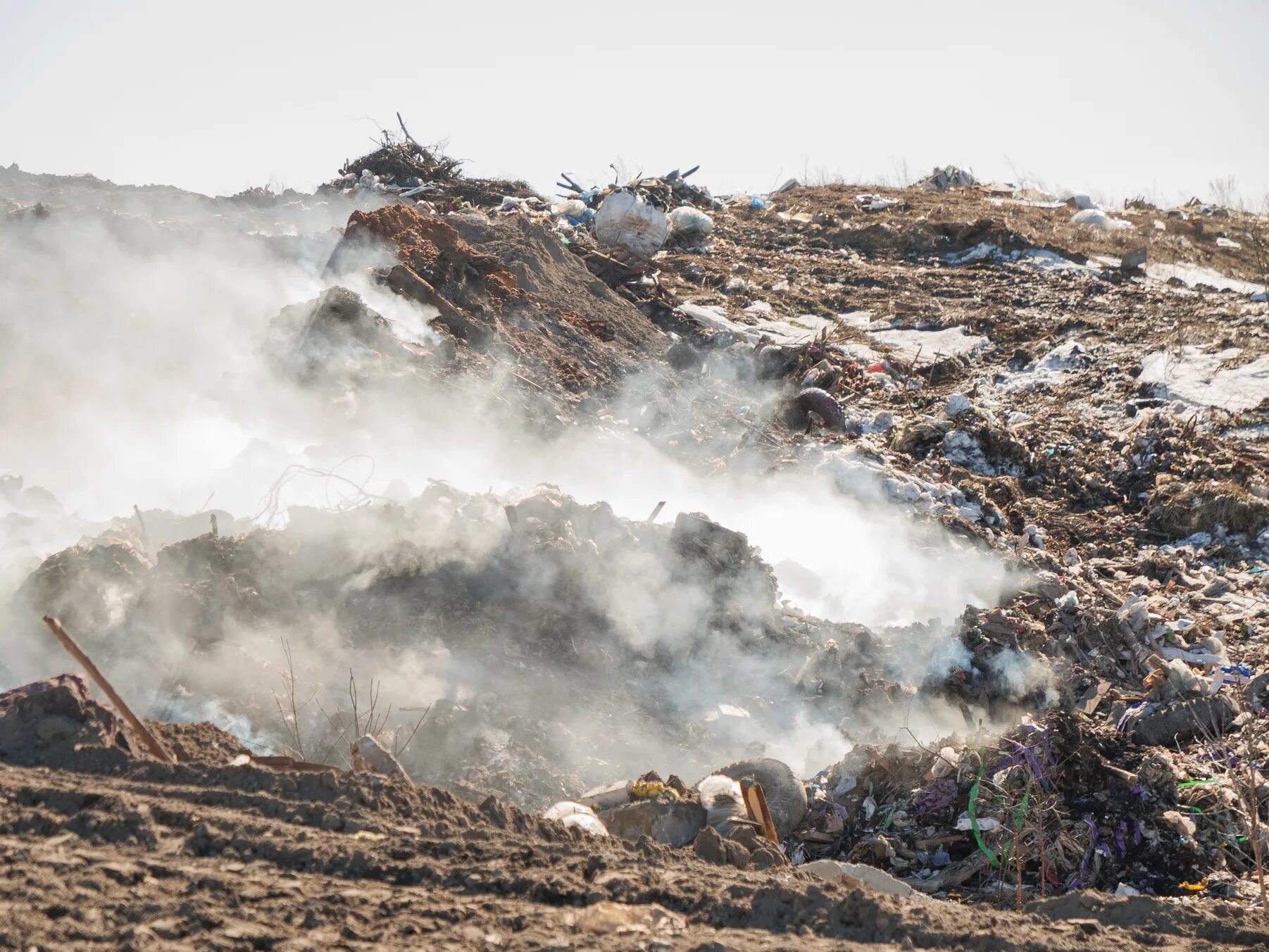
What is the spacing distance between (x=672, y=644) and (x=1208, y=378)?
761 centimetres

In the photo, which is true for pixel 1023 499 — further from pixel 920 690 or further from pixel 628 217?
pixel 628 217

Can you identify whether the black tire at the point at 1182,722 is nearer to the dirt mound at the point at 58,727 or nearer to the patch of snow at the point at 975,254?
the dirt mound at the point at 58,727

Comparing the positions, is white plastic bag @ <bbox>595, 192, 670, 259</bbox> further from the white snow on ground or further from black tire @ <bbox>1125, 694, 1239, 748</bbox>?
black tire @ <bbox>1125, 694, 1239, 748</bbox>

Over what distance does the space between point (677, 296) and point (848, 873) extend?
10492 millimetres

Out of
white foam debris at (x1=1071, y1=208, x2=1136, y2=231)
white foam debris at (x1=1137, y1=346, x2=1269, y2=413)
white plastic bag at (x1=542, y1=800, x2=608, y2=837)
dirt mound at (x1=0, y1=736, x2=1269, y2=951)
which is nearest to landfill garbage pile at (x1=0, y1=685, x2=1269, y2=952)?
dirt mound at (x1=0, y1=736, x2=1269, y2=951)

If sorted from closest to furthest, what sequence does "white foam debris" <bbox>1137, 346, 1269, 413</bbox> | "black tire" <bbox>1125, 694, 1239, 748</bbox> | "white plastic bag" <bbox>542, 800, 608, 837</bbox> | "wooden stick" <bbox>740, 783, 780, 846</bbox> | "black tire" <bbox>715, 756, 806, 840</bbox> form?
"white plastic bag" <bbox>542, 800, 608, 837</bbox> → "wooden stick" <bbox>740, 783, 780, 846</bbox> → "black tire" <bbox>715, 756, 806, 840</bbox> → "black tire" <bbox>1125, 694, 1239, 748</bbox> → "white foam debris" <bbox>1137, 346, 1269, 413</bbox>

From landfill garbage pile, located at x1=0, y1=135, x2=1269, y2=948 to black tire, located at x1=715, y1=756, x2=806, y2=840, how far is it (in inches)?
0.7

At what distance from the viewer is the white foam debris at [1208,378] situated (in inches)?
388

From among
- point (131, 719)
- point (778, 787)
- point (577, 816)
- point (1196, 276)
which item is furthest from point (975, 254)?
point (131, 719)

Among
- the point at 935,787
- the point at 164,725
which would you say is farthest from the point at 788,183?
the point at 164,725

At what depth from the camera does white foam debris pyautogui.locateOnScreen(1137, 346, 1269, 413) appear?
987cm

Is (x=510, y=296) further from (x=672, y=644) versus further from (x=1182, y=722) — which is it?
(x=1182, y=722)

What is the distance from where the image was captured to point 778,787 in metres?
4.71

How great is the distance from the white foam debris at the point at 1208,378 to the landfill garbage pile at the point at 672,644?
2.0 inches
